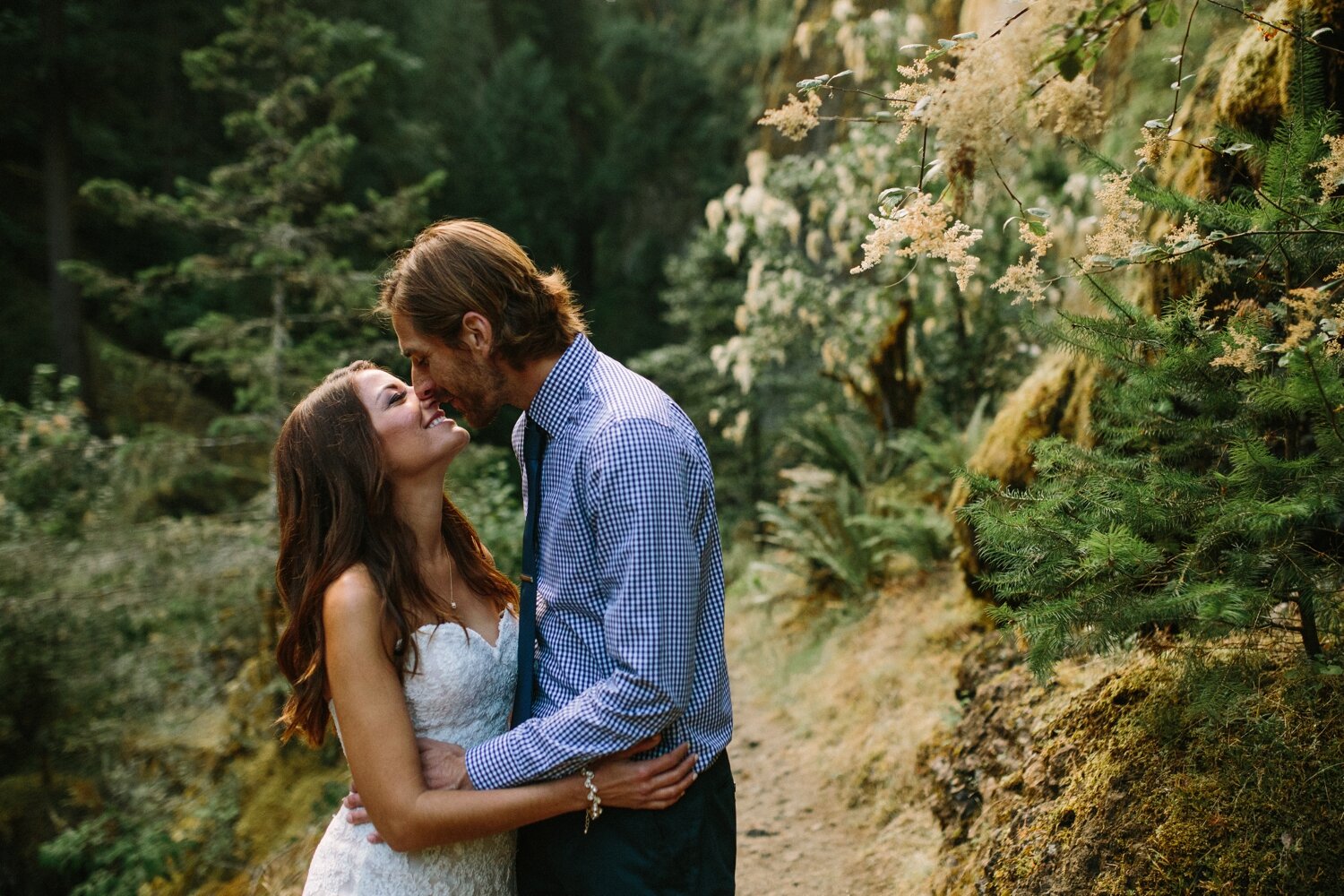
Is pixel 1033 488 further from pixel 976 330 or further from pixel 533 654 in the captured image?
pixel 976 330

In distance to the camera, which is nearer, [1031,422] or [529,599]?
[529,599]

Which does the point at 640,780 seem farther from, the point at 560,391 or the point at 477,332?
the point at 477,332

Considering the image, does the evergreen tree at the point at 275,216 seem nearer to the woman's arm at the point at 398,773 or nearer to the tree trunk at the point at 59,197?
the woman's arm at the point at 398,773

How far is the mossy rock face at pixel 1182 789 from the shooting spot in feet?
6.01

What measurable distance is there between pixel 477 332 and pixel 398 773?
0.97m

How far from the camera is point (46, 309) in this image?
14945 millimetres

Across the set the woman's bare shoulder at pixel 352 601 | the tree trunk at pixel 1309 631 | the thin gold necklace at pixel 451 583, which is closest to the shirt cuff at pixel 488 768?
the woman's bare shoulder at pixel 352 601

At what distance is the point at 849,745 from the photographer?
4699 millimetres

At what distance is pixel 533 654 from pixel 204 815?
5.73 metres

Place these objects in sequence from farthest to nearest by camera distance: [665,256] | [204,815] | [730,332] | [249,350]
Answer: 1. [665,256]
2. [730,332]
3. [249,350]
4. [204,815]

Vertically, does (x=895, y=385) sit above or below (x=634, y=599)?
below

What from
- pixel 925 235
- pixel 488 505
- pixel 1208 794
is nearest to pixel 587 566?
pixel 925 235

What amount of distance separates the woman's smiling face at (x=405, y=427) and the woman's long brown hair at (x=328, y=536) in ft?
0.09

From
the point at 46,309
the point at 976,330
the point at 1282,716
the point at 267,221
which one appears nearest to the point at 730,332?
the point at 976,330
